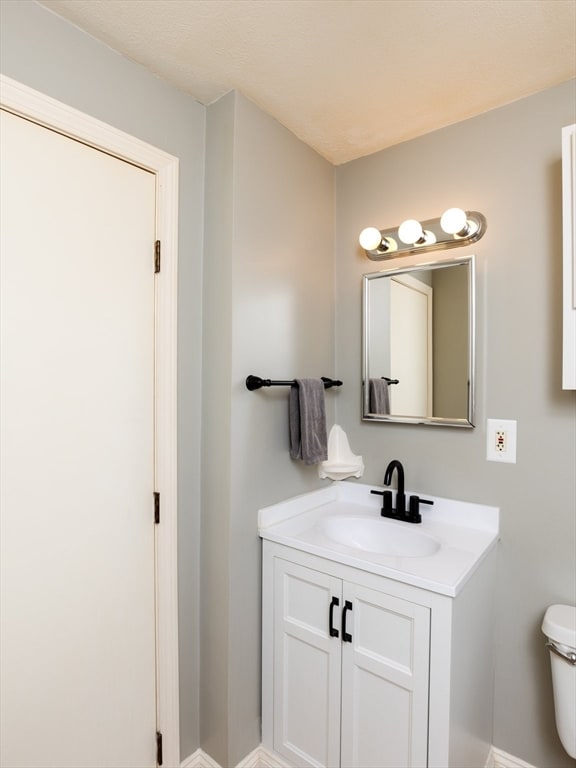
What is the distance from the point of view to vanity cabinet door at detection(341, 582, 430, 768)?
1.28m

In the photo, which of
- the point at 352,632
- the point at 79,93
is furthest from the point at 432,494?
the point at 79,93

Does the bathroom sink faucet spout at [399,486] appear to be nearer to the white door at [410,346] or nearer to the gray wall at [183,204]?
the white door at [410,346]

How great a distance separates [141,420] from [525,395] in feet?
4.46

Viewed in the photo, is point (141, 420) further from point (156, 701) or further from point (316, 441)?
point (156, 701)

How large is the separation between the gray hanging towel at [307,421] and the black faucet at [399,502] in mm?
298

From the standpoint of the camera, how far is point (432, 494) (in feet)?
6.00

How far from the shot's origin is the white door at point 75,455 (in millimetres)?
1194

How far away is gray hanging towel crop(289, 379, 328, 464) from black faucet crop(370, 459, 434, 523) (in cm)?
30

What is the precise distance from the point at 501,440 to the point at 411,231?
2.88 ft

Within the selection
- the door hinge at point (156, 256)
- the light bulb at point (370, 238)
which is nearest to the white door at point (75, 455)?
the door hinge at point (156, 256)

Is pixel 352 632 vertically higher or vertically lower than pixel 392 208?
lower

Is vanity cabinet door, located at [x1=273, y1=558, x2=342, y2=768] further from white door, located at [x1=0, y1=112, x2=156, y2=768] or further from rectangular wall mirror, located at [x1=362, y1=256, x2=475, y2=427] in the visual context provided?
rectangular wall mirror, located at [x1=362, y1=256, x2=475, y2=427]

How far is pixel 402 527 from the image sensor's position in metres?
1.74

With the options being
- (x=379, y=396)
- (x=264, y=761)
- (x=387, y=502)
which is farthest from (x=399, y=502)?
(x=264, y=761)
